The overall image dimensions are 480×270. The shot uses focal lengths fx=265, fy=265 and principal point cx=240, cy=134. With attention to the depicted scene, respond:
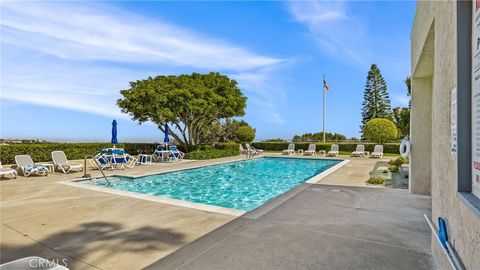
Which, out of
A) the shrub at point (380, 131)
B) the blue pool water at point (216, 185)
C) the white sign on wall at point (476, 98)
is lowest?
the blue pool water at point (216, 185)

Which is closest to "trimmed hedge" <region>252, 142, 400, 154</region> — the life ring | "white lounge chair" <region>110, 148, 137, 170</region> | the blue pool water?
the blue pool water

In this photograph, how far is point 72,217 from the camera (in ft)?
14.9

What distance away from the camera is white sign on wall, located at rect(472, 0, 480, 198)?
4.45 ft

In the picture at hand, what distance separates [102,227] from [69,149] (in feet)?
43.0

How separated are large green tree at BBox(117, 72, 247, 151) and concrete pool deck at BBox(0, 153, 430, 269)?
32.7 feet

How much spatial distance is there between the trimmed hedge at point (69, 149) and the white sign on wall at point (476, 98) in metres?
15.5

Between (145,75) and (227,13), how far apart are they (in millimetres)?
8026

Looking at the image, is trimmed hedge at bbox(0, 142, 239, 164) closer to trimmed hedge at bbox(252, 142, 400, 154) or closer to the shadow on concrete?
trimmed hedge at bbox(252, 142, 400, 154)

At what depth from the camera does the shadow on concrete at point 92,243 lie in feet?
10.2

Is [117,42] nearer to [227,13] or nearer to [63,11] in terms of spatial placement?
[63,11]

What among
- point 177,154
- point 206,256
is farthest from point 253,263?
point 177,154

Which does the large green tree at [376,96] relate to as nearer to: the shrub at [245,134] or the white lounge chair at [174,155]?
the shrub at [245,134]

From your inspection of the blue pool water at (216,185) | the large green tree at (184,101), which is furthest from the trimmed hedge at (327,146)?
the blue pool water at (216,185)

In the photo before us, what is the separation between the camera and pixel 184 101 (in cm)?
1580
